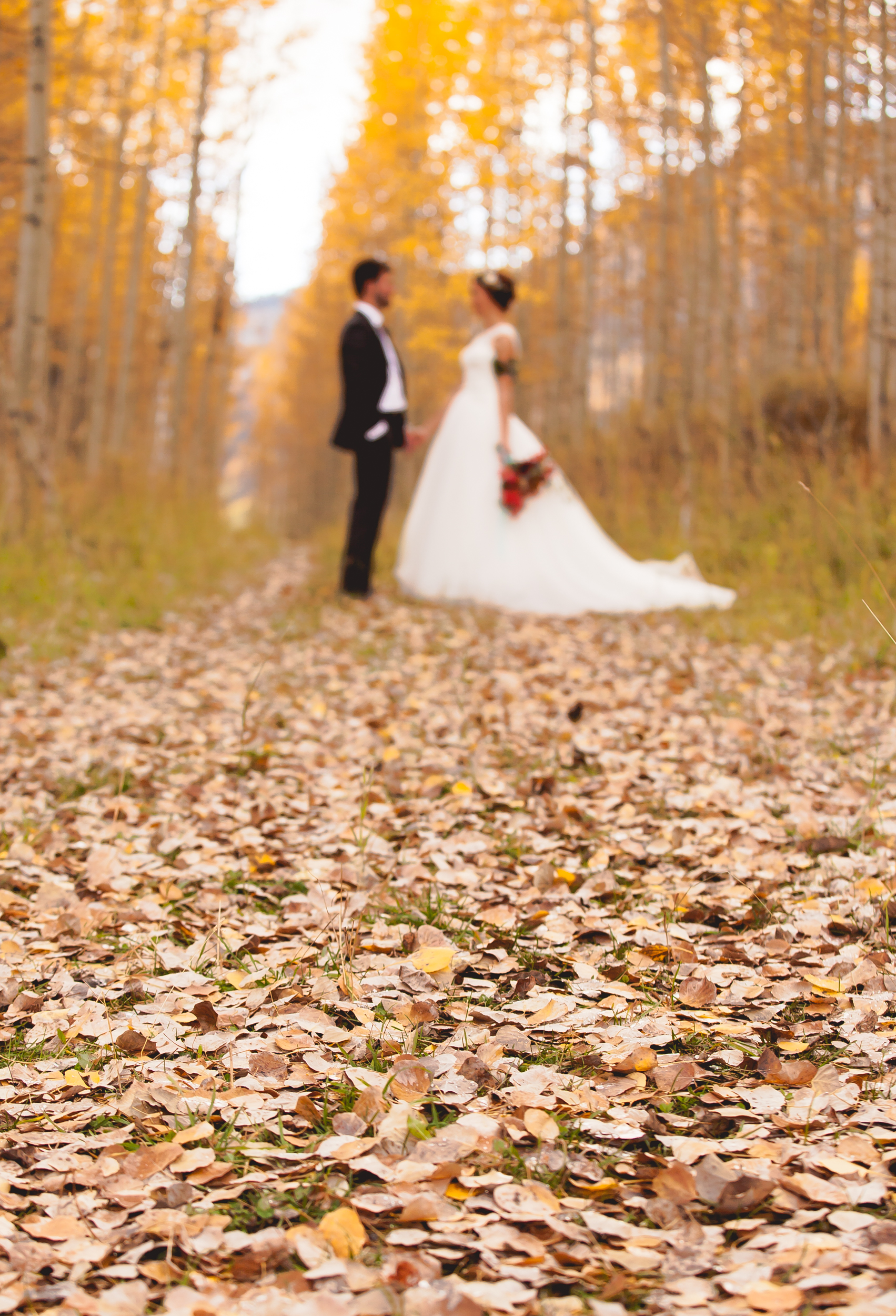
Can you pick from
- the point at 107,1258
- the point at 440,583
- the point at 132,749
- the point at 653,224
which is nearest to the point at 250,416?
the point at 653,224

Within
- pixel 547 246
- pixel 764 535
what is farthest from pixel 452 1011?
pixel 547 246

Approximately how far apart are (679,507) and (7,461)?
654cm

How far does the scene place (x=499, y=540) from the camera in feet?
27.3

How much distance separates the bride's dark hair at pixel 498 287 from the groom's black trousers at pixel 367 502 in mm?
1464

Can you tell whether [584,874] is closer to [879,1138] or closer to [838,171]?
[879,1138]

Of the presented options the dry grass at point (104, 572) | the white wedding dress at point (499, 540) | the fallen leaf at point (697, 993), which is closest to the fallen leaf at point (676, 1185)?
the fallen leaf at point (697, 993)

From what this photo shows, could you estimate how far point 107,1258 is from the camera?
158cm

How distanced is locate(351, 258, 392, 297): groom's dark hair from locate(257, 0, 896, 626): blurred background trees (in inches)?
131

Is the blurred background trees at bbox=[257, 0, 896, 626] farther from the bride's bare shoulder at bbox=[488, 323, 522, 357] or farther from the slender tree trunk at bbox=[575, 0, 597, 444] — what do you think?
the bride's bare shoulder at bbox=[488, 323, 522, 357]

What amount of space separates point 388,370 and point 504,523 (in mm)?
1512

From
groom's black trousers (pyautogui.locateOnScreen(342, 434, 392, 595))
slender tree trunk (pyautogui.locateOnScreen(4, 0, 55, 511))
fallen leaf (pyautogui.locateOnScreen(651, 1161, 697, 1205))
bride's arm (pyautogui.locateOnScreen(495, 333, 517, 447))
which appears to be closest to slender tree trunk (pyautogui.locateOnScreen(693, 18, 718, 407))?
bride's arm (pyautogui.locateOnScreen(495, 333, 517, 447))

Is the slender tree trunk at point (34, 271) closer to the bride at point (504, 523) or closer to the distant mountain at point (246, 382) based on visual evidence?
the bride at point (504, 523)

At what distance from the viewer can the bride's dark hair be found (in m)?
8.17

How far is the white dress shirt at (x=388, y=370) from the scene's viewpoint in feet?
25.8
